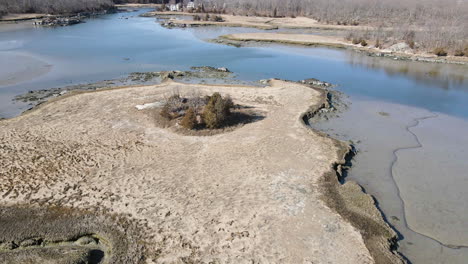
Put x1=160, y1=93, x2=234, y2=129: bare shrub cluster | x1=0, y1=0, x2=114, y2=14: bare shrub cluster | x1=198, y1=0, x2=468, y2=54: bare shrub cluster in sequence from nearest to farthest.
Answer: x1=160, y1=93, x2=234, y2=129: bare shrub cluster
x1=198, y1=0, x2=468, y2=54: bare shrub cluster
x1=0, y1=0, x2=114, y2=14: bare shrub cluster

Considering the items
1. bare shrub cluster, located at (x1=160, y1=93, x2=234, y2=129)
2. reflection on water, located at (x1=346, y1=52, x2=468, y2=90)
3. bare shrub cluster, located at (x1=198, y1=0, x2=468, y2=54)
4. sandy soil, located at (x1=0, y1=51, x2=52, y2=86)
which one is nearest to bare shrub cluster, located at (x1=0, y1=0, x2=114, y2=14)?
bare shrub cluster, located at (x1=198, y1=0, x2=468, y2=54)

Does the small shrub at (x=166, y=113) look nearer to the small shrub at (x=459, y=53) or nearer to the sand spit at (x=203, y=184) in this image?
the sand spit at (x=203, y=184)

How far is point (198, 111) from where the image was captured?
24.2 metres

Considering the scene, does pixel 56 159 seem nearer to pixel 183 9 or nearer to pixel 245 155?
pixel 245 155

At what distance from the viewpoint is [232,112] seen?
81.5 feet

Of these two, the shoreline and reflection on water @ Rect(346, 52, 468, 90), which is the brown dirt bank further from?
reflection on water @ Rect(346, 52, 468, 90)

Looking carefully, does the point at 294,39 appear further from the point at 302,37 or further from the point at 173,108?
the point at 173,108

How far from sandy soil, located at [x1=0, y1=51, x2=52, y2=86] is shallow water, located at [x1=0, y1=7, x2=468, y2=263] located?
637 millimetres

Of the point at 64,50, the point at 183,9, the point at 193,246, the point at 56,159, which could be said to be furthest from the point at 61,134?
the point at 183,9

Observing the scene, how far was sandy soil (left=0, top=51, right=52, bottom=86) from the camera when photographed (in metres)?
34.4

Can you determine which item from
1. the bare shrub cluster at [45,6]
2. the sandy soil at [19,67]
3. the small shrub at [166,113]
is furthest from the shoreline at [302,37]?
the small shrub at [166,113]

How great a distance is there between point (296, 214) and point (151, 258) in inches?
250

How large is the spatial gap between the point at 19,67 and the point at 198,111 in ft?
93.2

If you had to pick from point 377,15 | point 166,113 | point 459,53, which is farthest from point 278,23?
point 166,113
